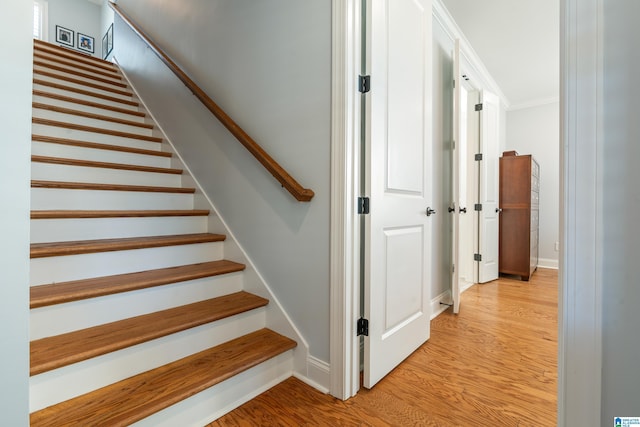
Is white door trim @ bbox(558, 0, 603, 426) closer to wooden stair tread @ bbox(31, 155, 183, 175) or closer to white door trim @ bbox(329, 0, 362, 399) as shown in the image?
white door trim @ bbox(329, 0, 362, 399)

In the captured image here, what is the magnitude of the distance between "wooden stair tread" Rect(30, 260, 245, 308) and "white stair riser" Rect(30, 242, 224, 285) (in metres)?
A: 0.03

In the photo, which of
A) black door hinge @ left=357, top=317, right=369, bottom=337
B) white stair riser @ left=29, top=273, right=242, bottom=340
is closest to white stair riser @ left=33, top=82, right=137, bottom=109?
white stair riser @ left=29, top=273, right=242, bottom=340

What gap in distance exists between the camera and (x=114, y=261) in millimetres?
1459

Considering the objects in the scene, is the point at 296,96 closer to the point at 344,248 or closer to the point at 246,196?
the point at 246,196

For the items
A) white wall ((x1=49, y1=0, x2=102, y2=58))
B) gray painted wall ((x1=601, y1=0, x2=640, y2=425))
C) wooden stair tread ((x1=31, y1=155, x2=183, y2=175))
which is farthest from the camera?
white wall ((x1=49, y1=0, x2=102, y2=58))

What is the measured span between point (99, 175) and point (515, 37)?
3.91 meters

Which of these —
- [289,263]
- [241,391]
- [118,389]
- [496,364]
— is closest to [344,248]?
[289,263]

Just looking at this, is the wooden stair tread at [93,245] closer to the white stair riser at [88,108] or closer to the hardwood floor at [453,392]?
the hardwood floor at [453,392]

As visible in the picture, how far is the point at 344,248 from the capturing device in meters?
1.27

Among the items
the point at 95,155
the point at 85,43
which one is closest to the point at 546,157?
the point at 95,155

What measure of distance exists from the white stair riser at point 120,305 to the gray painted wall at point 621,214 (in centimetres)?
162

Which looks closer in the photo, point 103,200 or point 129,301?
point 129,301

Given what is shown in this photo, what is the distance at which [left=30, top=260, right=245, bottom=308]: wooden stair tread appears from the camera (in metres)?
1.12

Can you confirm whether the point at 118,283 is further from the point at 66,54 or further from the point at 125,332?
the point at 66,54
